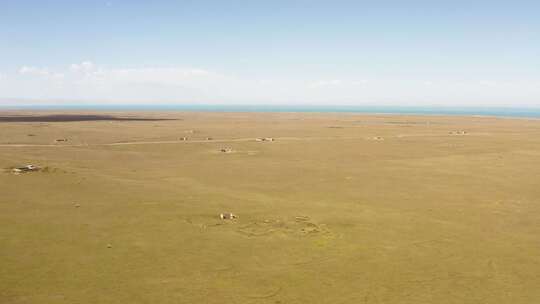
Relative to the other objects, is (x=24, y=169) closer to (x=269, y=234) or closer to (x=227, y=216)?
(x=227, y=216)

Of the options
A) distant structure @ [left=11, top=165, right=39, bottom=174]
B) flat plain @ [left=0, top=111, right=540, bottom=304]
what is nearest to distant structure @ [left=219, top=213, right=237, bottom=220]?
flat plain @ [left=0, top=111, right=540, bottom=304]

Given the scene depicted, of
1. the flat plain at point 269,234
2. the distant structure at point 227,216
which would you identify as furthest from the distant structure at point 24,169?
the distant structure at point 227,216

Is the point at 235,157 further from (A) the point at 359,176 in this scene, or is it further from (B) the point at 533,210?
(B) the point at 533,210

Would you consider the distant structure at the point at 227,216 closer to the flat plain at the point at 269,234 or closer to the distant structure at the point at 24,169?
the flat plain at the point at 269,234

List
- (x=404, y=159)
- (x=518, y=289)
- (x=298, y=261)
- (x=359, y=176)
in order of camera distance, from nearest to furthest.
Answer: (x=518, y=289), (x=298, y=261), (x=359, y=176), (x=404, y=159)

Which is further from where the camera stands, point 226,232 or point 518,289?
point 226,232

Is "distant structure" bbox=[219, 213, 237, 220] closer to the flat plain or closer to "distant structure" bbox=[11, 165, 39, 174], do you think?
the flat plain

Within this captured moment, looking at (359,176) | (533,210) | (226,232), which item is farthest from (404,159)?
(226,232)

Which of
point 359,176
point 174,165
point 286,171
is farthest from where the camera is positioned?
point 174,165
